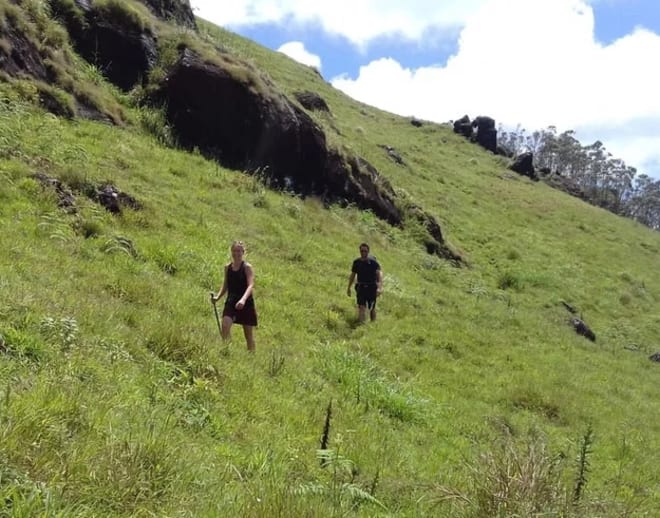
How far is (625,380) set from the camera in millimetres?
17547

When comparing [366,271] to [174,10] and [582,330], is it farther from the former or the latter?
[174,10]

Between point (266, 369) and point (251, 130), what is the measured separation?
13.8 metres

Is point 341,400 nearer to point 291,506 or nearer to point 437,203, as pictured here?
point 291,506

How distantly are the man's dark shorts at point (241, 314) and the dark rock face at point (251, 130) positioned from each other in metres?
10.9

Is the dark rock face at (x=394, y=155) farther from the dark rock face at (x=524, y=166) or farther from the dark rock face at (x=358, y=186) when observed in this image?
the dark rock face at (x=524, y=166)

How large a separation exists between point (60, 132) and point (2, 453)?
12.9 metres

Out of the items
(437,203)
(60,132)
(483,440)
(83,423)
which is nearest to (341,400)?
(483,440)

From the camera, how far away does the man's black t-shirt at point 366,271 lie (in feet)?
48.5

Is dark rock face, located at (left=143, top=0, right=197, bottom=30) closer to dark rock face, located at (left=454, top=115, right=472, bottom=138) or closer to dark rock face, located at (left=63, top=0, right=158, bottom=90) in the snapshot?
dark rock face, located at (left=63, top=0, right=158, bottom=90)

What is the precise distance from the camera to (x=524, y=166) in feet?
198

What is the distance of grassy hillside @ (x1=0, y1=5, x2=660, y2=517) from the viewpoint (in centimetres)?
441

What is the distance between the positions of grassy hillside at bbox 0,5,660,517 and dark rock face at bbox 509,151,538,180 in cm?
3471

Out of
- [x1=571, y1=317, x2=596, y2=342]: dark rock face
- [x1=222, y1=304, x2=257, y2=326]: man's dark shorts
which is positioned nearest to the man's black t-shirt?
[x1=222, y1=304, x2=257, y2=326]: man's dark shorts

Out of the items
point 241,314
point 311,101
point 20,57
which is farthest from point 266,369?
point 311,101
